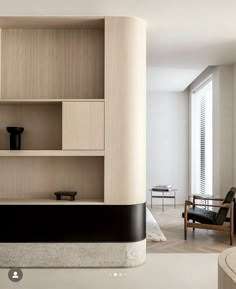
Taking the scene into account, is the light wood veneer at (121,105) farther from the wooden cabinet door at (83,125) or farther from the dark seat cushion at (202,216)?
the dark seat cushion at (202,216)

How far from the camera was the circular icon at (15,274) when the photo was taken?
12.8ft

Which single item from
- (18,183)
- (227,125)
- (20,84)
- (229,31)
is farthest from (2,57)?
(227,125)

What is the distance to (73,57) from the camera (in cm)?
438

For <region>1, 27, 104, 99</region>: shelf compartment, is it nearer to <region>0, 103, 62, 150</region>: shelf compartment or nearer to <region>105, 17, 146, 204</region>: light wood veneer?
<region>0, 103, 62, 150</region>: shelf compartment

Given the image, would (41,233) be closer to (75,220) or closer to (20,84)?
(75,220)

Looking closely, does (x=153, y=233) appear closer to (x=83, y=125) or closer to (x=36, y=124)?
(x=83, y=125)

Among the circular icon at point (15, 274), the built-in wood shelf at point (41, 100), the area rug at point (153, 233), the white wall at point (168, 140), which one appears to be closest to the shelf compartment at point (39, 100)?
the built-in wood shelf at point (41, 100)

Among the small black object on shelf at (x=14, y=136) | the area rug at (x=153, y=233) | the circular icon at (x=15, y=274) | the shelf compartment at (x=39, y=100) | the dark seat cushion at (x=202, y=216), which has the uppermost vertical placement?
the shelf compartment at (x=39, y=100)

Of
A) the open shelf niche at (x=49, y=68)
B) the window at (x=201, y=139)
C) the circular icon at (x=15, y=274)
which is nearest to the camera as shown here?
the circular icon at (x=15, y=274)

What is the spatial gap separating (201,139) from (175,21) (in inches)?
186

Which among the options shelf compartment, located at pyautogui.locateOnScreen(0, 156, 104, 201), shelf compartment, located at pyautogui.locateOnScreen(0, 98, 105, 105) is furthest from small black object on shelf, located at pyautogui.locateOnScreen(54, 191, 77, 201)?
shelf compartment, located at pyautogui.locateOnScreen(0, 98, 105, 105)

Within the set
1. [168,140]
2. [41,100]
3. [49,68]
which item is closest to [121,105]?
[41,100]

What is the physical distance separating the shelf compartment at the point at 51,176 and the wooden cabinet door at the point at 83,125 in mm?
312

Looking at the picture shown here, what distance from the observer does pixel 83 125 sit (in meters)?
4.14
